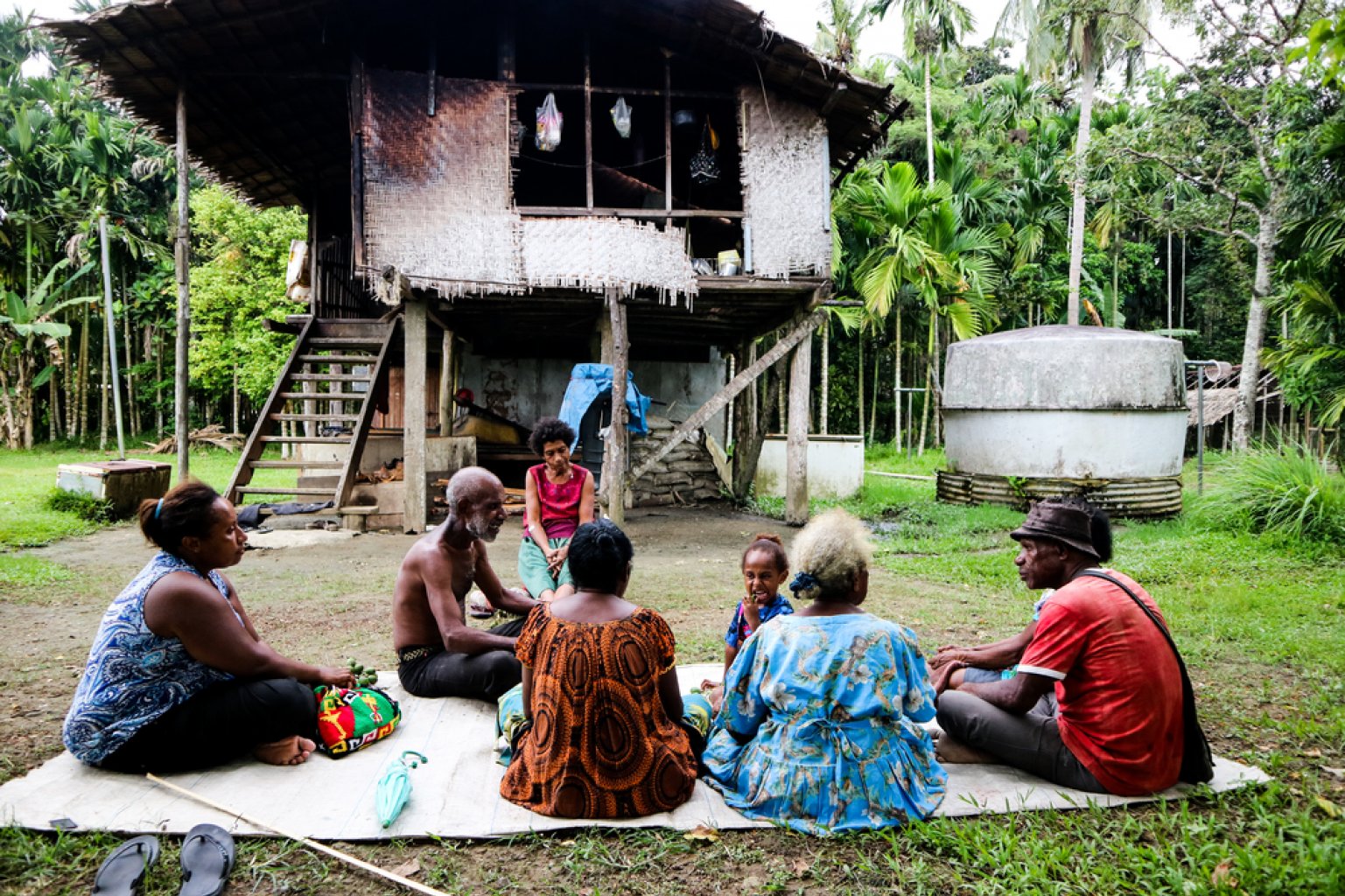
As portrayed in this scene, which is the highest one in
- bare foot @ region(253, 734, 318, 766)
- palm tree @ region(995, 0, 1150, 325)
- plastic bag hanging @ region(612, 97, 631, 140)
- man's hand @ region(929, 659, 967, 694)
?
palm tree @ region(995, 0, 1150, 325)

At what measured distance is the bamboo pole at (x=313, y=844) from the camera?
8.34 ft

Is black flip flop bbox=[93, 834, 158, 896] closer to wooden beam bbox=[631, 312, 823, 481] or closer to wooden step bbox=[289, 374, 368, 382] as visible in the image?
wooden beam bbox=[631, 312, 823, 481]

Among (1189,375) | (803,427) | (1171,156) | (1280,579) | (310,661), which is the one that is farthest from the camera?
(1189,375)

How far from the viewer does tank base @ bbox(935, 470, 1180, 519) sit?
38.1 feet

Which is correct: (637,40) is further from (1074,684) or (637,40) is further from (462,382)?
(1074,684)

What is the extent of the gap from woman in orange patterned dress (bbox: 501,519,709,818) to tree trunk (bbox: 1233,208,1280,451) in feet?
45.0

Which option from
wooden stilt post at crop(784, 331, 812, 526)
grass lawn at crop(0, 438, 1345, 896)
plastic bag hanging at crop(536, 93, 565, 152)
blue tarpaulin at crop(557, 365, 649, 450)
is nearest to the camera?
grass lawn at crop(0, 438, 1345, 896)

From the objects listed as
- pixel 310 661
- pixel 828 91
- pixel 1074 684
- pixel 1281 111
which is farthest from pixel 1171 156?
pixel 310 661

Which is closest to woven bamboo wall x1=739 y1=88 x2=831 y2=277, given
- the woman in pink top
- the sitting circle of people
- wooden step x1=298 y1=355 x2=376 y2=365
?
the woman in pink top

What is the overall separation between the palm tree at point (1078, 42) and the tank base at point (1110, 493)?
5.57 m

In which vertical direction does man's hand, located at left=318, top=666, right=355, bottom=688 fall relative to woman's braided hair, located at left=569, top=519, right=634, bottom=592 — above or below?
below

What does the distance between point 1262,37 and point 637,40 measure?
30.9 ft

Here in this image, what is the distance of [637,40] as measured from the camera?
32.1 feet

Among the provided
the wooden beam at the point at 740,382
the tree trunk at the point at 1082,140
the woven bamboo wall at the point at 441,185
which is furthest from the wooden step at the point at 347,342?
the tree trunk at the point at 1082,140
